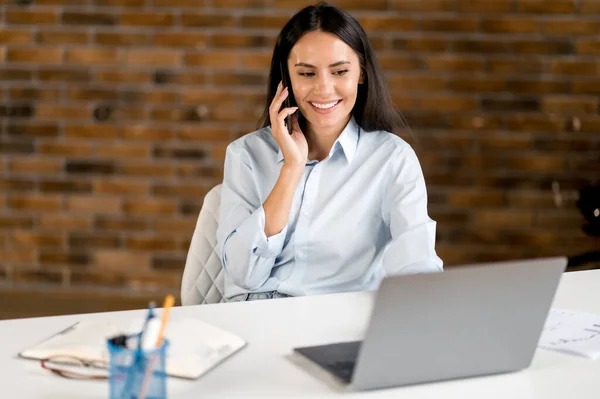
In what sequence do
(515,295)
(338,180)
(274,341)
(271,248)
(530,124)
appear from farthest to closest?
(530,124), (338,180), (271,248), (274,341), (515,295)

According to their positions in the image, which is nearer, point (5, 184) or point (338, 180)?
point (338, 180)

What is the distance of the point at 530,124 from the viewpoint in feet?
10.8

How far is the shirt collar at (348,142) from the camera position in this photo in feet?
6.23

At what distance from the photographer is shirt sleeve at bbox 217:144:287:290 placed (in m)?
1.75

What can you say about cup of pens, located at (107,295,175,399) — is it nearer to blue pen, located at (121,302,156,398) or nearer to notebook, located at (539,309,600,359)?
blue pen, located at (121,302,156,398)

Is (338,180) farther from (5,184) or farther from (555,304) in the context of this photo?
(5,184)

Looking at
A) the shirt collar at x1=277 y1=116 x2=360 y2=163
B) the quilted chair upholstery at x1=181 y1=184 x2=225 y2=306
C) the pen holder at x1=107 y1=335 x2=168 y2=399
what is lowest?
the quilted chair upholstery at x1=181 y1=184 x2=225 y2=306

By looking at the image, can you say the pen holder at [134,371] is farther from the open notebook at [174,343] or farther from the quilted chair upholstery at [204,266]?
the quilted chair upholstery at [204,266]

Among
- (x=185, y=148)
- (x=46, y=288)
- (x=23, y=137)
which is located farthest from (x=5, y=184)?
(x=185, y=148)

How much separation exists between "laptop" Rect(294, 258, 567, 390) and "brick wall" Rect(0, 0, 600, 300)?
2220mm

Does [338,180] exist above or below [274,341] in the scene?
above

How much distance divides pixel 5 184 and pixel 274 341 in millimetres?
2511

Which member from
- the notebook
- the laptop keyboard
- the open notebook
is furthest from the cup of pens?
the notebook

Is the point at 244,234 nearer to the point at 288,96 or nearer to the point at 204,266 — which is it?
the point at 204,266
